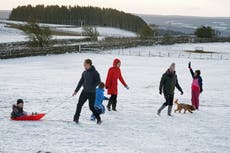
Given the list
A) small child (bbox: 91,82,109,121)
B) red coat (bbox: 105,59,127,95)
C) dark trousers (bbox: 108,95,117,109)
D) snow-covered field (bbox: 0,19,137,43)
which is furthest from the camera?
snow-covered field (bbox: 0,19,137,43)

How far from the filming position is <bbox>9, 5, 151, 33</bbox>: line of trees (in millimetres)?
160125

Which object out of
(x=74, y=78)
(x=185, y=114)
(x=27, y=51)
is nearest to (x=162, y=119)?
(x=185, y=114)

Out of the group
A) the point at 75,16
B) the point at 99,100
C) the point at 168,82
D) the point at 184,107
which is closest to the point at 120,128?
the point at 99,100

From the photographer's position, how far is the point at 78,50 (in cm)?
4700

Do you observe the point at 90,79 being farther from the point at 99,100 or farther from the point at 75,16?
the point at 75,16

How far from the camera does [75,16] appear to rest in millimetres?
165375

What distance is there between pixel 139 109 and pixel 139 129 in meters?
2.94

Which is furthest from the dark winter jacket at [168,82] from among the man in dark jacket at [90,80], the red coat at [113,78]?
the man in dark jacket at [90,80]

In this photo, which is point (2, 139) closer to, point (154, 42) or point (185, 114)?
point (185, 114)

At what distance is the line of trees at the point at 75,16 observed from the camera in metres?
160

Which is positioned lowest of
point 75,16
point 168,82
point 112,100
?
point 112,100

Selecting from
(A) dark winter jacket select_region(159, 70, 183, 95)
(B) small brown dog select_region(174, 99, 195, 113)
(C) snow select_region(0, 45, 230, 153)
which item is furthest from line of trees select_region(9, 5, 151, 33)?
(A) dark winter jacket select_region(159, 70, 183, 95)

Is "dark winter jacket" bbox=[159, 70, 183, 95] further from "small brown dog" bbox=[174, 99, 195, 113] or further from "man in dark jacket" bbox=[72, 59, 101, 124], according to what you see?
"man in dark jacket" bbox=[72, 59, 101, 124]

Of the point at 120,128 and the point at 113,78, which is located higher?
the point at 113,78
